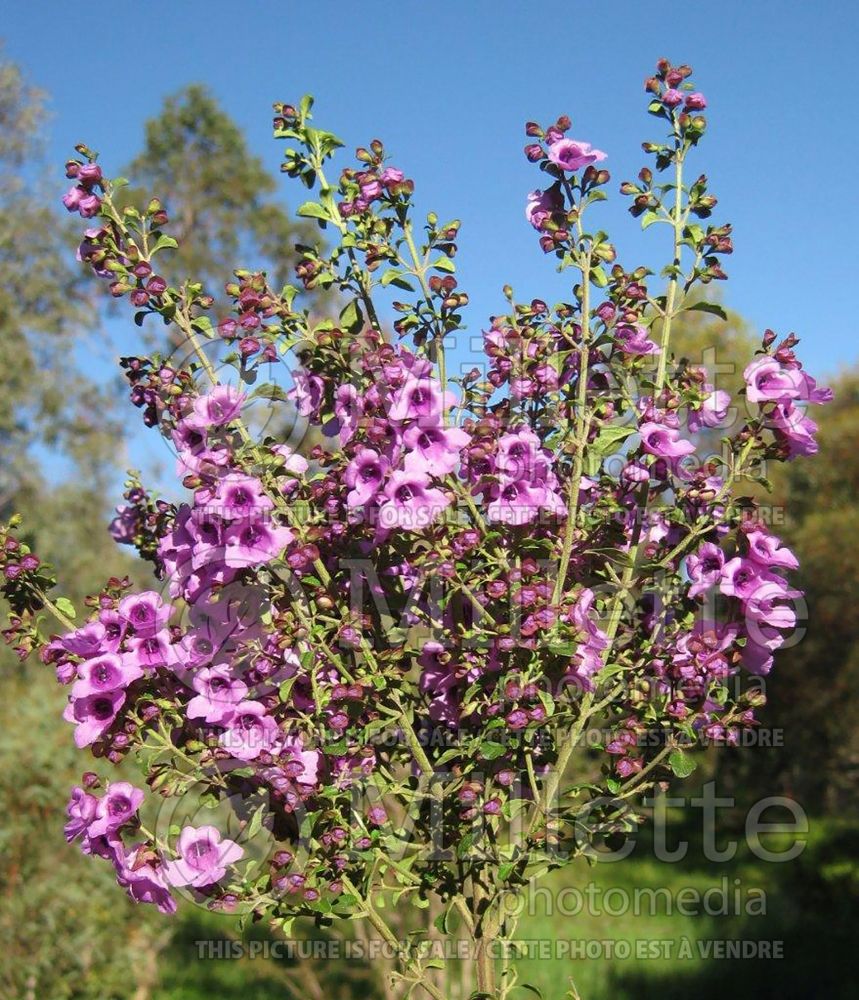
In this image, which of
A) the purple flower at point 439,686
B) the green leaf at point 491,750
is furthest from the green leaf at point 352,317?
the green leaf at point 491,750

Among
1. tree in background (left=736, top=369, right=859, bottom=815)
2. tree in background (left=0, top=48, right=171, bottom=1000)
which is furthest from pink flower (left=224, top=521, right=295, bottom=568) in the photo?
tree in background (left=736, top=369, right=859, bottom=815)

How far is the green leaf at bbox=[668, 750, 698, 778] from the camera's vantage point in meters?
1.98

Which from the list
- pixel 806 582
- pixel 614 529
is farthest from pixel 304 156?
pixel 806 582

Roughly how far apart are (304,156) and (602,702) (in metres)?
1.26

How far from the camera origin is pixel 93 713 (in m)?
1.94

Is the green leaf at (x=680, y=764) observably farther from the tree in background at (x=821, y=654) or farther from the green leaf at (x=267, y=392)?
the tree in background at (x=821, y=654)

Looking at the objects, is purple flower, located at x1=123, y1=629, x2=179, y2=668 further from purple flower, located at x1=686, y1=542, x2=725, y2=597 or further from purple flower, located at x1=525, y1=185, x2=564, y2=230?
purple flower, located at x1=525, y1=185, x2=564, y2=230

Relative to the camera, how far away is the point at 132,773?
7.32m

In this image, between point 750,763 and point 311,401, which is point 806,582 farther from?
point 311,401

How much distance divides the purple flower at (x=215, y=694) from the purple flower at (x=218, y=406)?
17.6 inches

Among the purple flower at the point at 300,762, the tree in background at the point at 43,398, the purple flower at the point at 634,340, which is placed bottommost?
the purple flower at the point at 300,762

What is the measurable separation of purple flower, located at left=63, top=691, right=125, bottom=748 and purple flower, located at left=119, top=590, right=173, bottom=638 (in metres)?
0.12

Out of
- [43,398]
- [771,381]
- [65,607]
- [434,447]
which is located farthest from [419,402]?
[43,398]

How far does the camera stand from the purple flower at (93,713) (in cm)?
191
